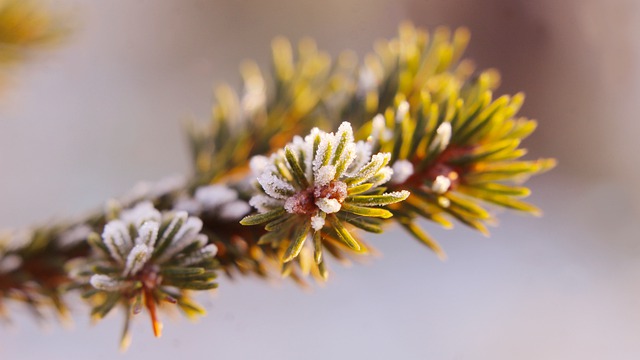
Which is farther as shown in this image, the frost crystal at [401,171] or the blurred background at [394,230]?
the blurred background at [394,230]

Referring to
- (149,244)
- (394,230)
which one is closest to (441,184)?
(149,244)

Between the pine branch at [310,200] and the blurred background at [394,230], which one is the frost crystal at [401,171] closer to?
the pine branch at [310,200]

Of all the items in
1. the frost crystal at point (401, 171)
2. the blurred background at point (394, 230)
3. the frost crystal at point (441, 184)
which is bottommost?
the frost crystal at point (441, 184)

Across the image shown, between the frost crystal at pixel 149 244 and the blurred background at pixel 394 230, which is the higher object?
the blurred background at pixel 394 230

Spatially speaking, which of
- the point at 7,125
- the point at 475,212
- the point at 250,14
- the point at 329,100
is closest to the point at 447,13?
the point at 250,14

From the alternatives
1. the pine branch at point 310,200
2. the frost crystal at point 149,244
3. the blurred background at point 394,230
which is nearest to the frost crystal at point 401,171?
the pine branch at point 310,200

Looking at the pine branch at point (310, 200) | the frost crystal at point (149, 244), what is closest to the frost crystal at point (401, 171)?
the pine branch at point (310, 200)

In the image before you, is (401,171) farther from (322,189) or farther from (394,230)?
(394,230)
